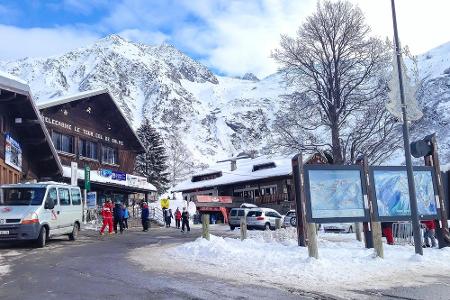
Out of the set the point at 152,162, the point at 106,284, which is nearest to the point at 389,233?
the point at 106,284

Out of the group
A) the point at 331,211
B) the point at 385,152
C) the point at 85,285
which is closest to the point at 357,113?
the point at 385,152

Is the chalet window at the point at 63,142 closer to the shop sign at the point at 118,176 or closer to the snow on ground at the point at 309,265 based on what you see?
the shop sign at the point at 118,176

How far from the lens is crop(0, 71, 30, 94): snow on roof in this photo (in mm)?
20406

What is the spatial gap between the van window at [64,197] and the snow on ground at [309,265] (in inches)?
209

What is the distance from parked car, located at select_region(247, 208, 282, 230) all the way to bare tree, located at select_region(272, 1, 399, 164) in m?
5.14

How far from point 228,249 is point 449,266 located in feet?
17.9

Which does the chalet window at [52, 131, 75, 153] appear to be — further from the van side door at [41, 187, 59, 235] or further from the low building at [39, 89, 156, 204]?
the van side door at [41, 187, 59, 235]

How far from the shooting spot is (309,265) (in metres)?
11.2

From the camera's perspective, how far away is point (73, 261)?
504 inches

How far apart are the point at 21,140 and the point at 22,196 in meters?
9.83

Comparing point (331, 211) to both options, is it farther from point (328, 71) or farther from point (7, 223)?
point (328, 71)

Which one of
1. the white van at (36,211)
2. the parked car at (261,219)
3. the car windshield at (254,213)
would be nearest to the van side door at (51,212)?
the white van at (36,211)

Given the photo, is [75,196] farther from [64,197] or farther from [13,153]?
[13,153]

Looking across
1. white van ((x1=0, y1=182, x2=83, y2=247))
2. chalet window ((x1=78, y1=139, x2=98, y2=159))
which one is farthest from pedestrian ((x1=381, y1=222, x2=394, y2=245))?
chalet window ((x1=78, y1=139, x2=98, y2=159))
